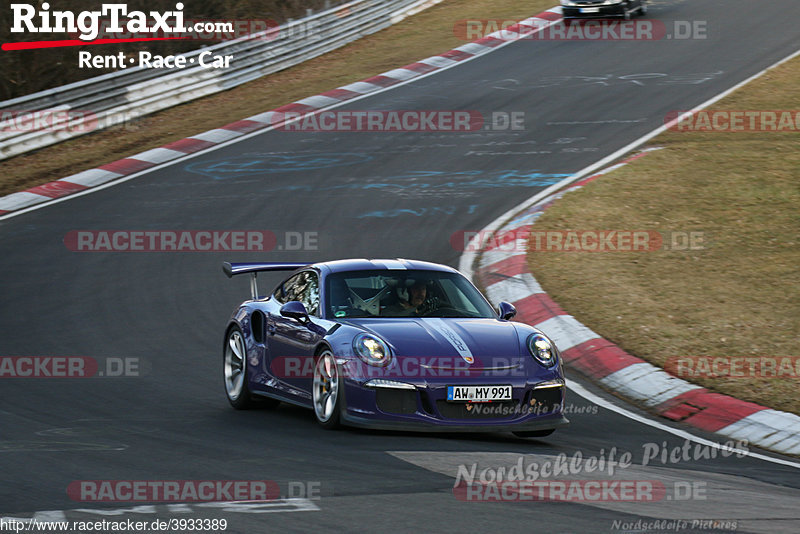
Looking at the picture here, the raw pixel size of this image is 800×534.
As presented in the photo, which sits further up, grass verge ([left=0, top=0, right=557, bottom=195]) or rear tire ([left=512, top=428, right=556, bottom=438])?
grass verge ([left=0, top=0, right=557, bottom=195])

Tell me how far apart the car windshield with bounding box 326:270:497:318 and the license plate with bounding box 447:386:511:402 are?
1092 millimetres

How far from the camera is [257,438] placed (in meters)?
8.02

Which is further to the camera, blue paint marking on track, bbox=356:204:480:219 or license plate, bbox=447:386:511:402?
blue paint marking on track, bbox=356:204:480:219

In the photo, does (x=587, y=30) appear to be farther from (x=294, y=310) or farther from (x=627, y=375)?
(x=294, y=310)

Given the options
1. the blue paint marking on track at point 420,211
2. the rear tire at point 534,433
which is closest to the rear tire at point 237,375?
the rear tire at point 534,433

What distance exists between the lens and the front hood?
320 inches

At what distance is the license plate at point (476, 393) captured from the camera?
26.2ft

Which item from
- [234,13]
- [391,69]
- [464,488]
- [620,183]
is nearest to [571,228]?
[620,183]

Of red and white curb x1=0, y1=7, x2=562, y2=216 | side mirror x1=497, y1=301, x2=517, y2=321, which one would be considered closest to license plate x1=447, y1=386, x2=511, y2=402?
side mirror x1=497, y1=301, x2=517, y2=321

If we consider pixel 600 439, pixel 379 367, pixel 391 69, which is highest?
pixel 391 69

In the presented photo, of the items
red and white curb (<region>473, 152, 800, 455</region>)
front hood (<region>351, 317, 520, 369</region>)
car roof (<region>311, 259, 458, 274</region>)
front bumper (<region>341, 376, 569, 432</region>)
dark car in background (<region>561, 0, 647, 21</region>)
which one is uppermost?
dark car in background (<region>561, 0, 647, 21</region>)

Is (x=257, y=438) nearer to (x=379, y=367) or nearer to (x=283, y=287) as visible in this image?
(x=379, y=367)

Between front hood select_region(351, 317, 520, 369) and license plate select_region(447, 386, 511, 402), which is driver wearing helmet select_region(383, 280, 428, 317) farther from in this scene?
license plate select_region(447, 386, 511, 402)

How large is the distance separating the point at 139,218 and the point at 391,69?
425 inches
